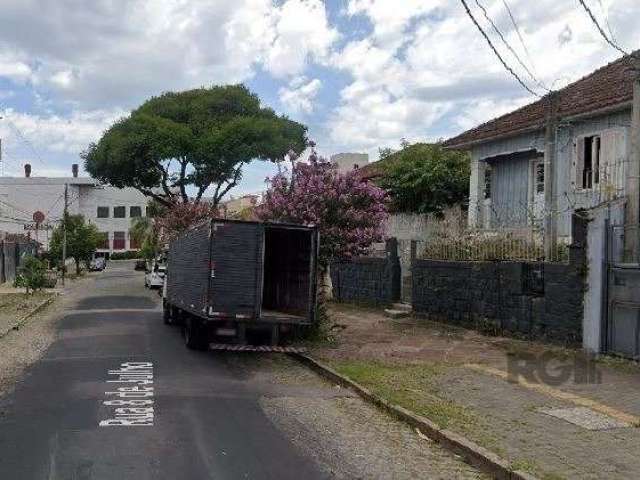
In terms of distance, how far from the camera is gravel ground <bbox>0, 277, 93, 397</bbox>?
11.7 meters

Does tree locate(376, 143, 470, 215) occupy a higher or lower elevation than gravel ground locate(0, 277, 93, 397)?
higher

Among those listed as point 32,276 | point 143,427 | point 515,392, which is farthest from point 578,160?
point 32,276

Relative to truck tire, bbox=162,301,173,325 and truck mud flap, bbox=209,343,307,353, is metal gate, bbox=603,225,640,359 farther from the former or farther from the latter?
truck tire, bbox=162,301,173,325

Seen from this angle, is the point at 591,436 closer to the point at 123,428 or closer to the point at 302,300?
the point at 123,428

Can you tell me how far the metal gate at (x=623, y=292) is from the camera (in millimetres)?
11938

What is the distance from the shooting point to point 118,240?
300 ft

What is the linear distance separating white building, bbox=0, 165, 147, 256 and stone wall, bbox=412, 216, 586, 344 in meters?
67.7

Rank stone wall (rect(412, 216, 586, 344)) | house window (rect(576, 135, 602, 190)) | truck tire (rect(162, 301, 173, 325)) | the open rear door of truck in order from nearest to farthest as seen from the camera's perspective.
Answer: the open rear door of truck
stone wall (rect(412, 216, 586, 344))
house window (rect(576, 135, 602, 190))
truck tire (rect(162, 301, 173, 325))

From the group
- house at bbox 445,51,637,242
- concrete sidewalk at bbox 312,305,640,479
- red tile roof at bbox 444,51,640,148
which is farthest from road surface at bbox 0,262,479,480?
red tile roof at bbox 444,51,640,148

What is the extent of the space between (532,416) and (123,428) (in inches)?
183

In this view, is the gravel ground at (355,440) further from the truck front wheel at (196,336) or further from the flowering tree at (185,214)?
the flowering tree at (185,214)

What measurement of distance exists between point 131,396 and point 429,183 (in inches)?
732

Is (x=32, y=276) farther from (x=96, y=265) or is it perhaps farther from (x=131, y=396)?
(x=96, y=265)

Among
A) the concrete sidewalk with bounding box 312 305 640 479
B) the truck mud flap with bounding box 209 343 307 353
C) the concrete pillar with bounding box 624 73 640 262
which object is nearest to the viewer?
the concrete sidewalk with bounding box 312 305 640 479
